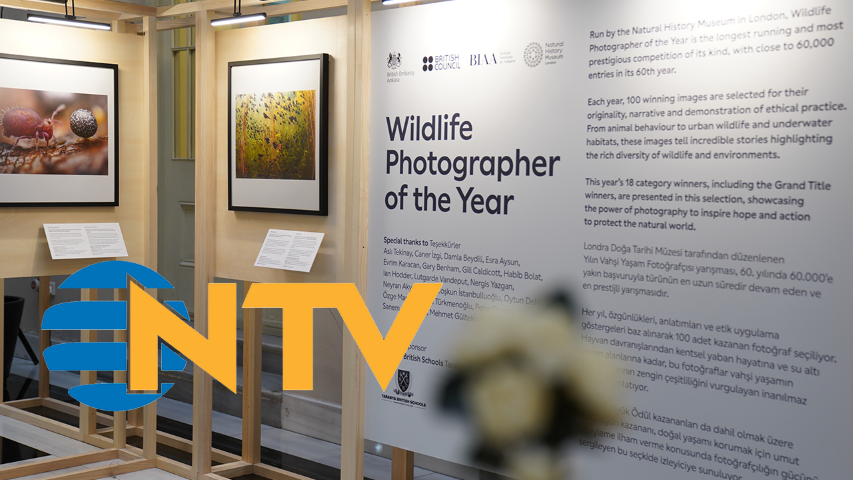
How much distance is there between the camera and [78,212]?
4.13 m

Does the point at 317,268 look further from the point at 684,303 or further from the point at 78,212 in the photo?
the point at 684,303

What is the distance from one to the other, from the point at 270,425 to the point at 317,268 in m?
2.04

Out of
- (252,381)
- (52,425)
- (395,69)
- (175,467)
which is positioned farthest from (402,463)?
(52,425)

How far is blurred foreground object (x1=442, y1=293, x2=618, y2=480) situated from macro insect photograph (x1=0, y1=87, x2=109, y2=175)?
228cm

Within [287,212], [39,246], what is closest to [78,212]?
[39,246]

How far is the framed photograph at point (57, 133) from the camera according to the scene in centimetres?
390

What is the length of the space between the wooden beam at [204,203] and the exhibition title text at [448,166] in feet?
3.69

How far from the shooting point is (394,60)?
333 centimetres

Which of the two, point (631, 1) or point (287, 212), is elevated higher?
point (631, 1)

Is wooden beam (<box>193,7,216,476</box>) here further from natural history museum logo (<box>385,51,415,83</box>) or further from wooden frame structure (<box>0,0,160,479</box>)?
natural history museum logo (<box>385,51,415,83</box>)

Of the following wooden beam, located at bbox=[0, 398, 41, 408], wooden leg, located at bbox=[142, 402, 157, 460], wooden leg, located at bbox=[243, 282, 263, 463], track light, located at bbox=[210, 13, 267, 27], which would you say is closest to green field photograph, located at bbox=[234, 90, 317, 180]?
track light, located at bbox=[210, 13, 267, 27]

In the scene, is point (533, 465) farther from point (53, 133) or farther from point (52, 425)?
point (52, 425)

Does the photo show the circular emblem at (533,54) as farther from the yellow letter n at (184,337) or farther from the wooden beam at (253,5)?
the yellow letter n at (184,337)

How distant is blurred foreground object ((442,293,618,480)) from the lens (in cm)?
279
